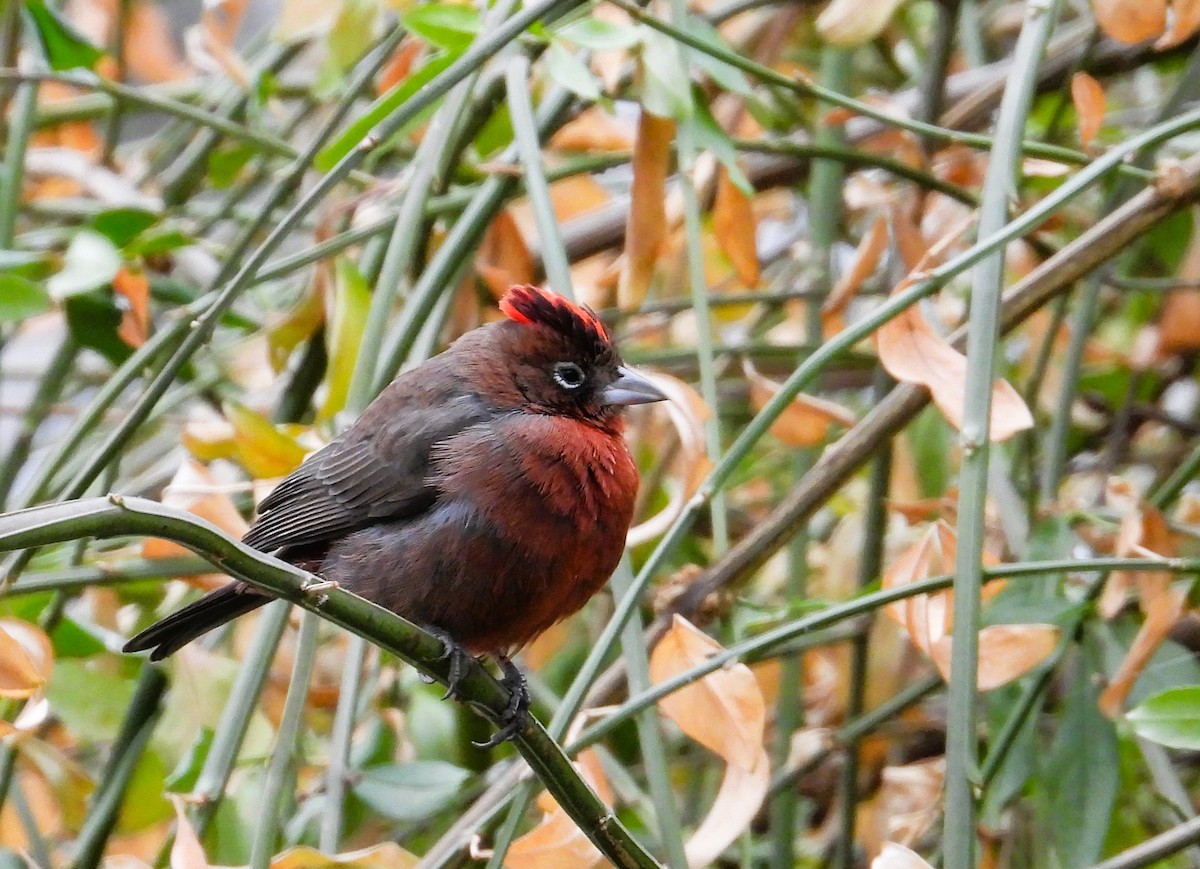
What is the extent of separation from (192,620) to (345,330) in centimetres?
50

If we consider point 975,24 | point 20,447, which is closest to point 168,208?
point 20,447

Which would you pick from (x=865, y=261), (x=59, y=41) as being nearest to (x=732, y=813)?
(x=865, y=261)

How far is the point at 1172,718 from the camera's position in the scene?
1750mm

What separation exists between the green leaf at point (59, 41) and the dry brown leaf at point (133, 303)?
42 cm

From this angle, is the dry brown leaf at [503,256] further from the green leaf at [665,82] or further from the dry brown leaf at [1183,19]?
the dry brown leaf at [1183,19]

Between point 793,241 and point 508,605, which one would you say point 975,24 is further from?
point 508,605

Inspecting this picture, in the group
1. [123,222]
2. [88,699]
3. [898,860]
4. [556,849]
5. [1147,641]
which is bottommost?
[898,860]

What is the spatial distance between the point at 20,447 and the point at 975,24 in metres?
2.15

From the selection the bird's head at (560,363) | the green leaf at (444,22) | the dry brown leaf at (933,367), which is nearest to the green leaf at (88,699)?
the bird's head at (560,363)

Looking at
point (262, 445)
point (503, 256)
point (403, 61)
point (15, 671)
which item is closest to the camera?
point (15, 671)

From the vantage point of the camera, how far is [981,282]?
177 cm

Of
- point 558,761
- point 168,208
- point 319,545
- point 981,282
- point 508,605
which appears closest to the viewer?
point 558,761

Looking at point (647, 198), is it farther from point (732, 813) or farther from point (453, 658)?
point (732, 813)

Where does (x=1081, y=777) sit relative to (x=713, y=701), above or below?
below
